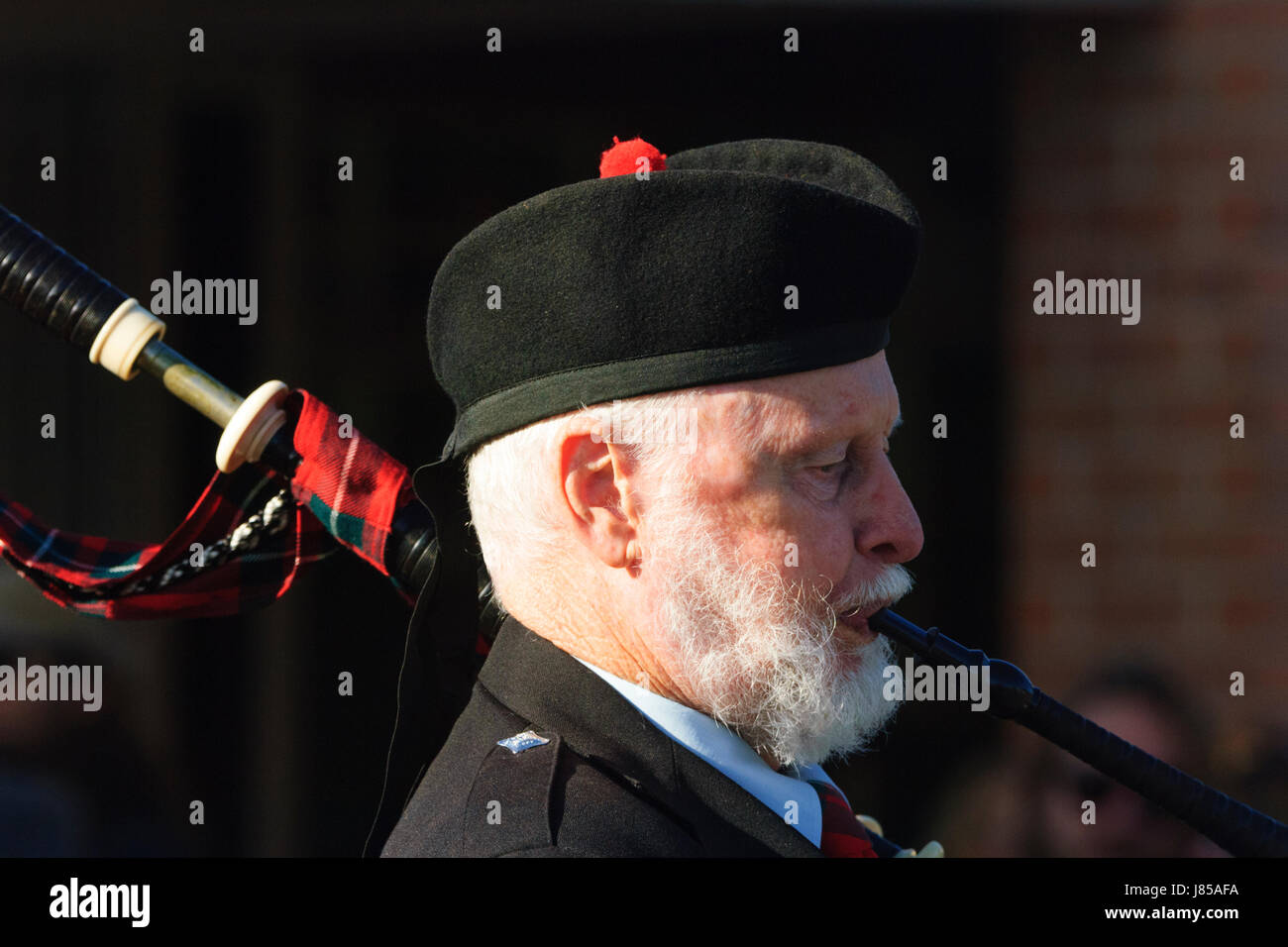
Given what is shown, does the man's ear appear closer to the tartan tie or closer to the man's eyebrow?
the man's eyebrow

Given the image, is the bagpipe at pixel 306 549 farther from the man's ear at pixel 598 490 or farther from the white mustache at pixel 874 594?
the man's ear at pixel 598 490

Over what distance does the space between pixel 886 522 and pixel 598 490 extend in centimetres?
37

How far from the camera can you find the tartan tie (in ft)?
5.78

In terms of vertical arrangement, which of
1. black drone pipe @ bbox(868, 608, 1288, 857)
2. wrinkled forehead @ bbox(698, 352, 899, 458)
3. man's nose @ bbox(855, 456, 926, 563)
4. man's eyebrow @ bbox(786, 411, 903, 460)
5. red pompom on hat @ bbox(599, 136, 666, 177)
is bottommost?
black drone pipe @ bbox(868, 608, 1288, 857)

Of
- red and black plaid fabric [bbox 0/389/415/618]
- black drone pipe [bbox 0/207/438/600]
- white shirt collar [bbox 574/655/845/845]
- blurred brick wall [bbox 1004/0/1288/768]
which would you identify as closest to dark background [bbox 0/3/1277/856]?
blurred brick wall [bbox 1004/0/1288/768]

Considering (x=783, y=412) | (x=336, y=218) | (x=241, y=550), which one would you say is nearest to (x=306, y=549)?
(x=241, y=550)

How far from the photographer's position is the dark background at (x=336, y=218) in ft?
13.5

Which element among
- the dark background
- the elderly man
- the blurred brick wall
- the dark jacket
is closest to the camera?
the dark jacket

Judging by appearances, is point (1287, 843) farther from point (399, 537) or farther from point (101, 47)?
point (101, 47)

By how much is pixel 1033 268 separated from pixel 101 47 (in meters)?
2.90

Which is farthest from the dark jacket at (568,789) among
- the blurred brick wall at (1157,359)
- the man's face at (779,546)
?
the blurred brick wall at (1157,359)

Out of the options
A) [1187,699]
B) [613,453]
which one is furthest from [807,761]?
[1187,699]

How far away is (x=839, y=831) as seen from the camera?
179cm
